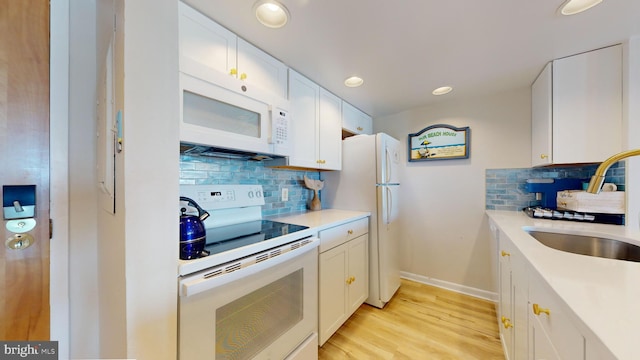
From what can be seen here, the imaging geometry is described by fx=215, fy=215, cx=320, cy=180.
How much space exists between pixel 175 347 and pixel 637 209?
8.97ft

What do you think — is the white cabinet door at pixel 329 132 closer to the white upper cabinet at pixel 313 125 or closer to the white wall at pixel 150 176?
the white upper cabinet at pixel 313 125

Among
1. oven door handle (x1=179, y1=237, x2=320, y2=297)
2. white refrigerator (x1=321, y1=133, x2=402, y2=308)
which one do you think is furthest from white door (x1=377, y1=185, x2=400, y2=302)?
→ oven door handle (x1=179, y1=237, x2=320, y2=297)

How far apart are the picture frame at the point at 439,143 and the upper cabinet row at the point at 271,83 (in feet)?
2.55

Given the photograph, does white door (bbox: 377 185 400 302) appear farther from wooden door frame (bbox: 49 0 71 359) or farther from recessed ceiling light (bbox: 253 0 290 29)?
wooden door frame (bbox: 49 0 71 359)

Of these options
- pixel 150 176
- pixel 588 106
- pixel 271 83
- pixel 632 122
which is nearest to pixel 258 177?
pixel 271 83

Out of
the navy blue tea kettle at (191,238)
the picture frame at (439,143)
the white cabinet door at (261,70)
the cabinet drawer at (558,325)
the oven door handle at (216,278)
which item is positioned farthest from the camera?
the picture frame at (439,143)

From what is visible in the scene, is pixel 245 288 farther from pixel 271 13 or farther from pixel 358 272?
pixel 271 13

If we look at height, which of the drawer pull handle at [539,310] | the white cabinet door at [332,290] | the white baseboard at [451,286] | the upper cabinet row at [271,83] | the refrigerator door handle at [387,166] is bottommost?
the white baseboard at [451,286]

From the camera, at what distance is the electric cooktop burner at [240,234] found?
1033 mm

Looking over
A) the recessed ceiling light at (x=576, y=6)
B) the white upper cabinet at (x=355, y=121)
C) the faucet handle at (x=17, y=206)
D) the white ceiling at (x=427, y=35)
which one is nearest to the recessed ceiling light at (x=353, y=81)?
the white ceiling at (x=427, y=35)

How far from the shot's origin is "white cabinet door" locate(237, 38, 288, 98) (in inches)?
53.9

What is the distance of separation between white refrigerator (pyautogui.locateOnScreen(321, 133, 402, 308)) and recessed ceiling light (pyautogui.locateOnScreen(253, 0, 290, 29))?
1.24 meters

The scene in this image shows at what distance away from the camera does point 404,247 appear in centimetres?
273

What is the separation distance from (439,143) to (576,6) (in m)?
1.48
